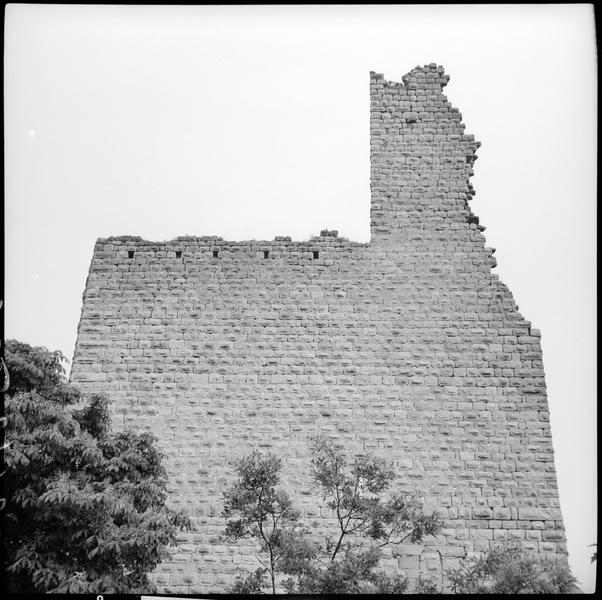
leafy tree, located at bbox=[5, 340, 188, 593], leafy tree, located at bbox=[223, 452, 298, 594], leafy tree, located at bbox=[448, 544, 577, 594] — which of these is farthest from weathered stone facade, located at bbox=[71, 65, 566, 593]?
leafy tree, located at bbox=[5, 340, 188, 593]

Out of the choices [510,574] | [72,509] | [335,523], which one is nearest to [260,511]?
[335,523]

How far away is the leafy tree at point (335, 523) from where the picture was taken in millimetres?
9008

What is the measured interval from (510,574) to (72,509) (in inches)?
171

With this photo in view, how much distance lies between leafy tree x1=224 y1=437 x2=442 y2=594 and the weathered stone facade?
0.99 ft

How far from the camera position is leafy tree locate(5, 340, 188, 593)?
748 centimetres

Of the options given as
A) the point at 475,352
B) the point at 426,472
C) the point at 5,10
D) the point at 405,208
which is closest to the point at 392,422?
the point at 426,472

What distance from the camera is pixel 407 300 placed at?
1050 centimetres

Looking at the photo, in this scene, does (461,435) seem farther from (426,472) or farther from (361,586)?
(361,586)

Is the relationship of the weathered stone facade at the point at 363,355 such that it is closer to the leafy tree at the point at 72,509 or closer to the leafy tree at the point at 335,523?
the leafy tree at the point at 335,523

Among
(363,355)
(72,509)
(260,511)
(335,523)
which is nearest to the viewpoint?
(72,509)

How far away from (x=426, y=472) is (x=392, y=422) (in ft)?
2.24

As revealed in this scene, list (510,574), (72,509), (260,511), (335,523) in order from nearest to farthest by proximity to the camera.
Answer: (72,509), (510,574), (260,511), (335,523)

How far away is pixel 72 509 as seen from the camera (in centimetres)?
747

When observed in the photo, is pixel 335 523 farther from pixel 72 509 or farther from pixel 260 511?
pixel 72 509
